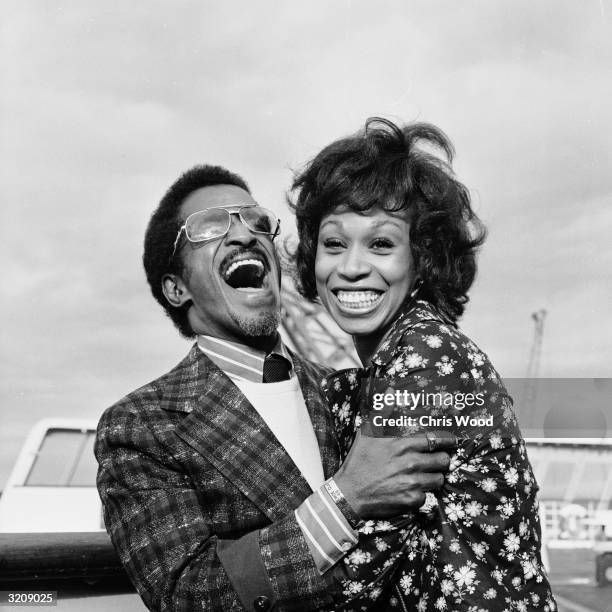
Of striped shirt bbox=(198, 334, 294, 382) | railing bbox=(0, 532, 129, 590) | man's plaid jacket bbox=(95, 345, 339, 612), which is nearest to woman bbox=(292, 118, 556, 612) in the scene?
man's plaid jacket bbox=(95, 345, 339, 612)

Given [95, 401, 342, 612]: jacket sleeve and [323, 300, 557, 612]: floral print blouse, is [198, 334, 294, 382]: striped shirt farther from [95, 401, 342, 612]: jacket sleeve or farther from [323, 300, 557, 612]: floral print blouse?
[323, 300, 557, 612]: floral print blouse

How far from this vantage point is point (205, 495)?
2848 mm

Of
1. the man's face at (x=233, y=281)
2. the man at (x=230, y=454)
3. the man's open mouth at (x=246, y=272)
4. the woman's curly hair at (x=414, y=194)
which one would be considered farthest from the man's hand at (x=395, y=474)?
the man's open mouth at (x=246, y=272)

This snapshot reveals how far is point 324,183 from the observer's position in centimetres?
299

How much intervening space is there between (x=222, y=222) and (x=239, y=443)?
1094 mm

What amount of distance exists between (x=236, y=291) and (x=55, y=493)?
10.0 m

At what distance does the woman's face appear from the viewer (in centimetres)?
277

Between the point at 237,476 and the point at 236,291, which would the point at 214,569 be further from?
the point at 236,291

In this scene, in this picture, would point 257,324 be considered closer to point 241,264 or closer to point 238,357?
point 238,357

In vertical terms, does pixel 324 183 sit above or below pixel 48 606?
above

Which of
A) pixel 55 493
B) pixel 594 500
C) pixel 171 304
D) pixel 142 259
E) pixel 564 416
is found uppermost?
pixel 142 259

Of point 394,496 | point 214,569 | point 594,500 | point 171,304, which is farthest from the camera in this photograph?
point 594,500

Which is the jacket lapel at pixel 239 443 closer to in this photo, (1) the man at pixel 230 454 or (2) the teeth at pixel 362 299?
(1) the man at pixel 230 454

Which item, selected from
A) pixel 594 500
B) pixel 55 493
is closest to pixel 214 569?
pixel 55 493
